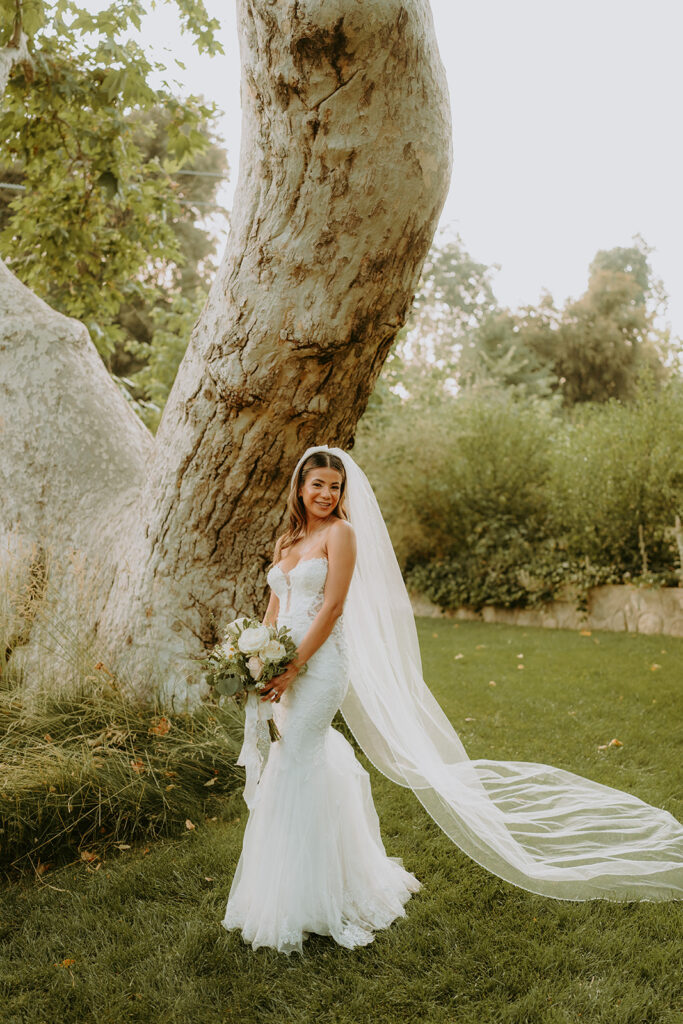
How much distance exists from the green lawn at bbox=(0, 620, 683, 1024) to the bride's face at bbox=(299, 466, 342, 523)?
1786 millimetres

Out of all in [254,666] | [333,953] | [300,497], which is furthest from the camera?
[300,497]

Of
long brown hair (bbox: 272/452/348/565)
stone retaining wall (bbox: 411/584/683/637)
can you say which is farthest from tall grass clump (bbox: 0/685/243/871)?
stone retaining wall (bbox: 411/584/683/637)

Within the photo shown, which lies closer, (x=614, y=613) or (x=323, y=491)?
(x=323, y=491)

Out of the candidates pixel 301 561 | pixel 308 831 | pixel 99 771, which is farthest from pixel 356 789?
pixel 99 771

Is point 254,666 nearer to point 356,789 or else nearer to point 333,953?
point 356,789

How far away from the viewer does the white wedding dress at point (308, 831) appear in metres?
3.15

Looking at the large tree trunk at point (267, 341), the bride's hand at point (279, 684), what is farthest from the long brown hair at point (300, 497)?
the large tree trunk at point (267, 341)

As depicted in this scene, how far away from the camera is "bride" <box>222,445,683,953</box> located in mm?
3197

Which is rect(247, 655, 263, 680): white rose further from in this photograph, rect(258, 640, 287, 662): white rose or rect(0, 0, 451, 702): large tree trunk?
rect(0, 0, 451, 702): large tree trunk

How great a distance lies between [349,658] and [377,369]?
1.97 metres

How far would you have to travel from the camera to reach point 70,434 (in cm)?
614

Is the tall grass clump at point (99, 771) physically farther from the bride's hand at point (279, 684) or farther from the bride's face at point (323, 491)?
the bride's face at point (323, 491)

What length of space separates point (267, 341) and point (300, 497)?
1301mm

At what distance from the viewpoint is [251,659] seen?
10.5 ft
